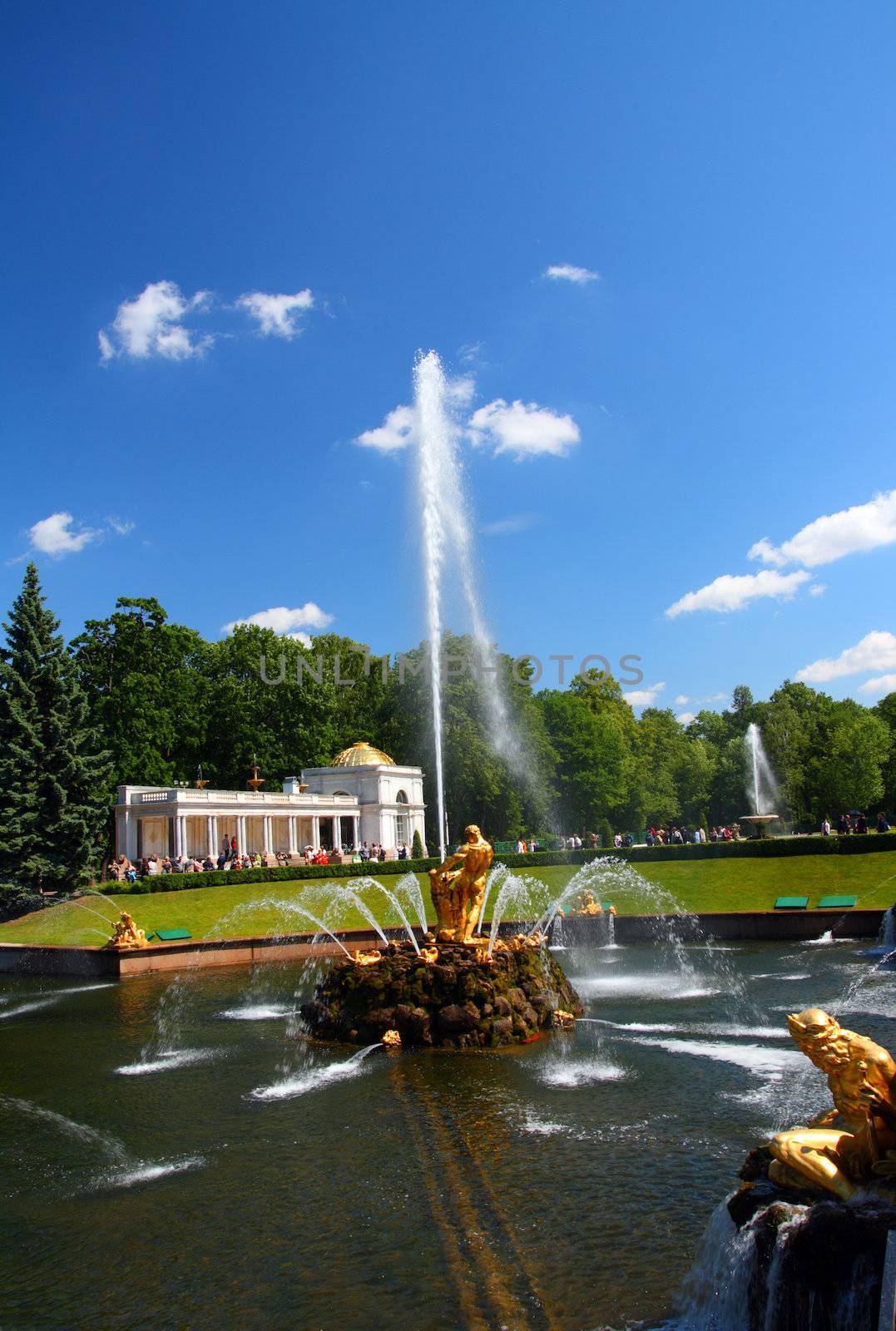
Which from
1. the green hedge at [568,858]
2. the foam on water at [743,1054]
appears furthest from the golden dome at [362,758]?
the foam on water at [743,1054]

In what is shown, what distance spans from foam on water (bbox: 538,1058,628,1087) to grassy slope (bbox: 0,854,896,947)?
16.9 metres

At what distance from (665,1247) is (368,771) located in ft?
170

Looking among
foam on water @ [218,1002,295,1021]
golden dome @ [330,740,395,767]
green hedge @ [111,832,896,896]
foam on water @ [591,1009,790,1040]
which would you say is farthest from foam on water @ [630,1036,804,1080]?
golden dome @ [330,740,395,767]

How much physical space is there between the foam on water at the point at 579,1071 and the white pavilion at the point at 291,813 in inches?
1439

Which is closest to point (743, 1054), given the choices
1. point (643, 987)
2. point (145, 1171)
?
point (643, 987)

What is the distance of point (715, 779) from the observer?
8481cm

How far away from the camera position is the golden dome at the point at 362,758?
194 ft

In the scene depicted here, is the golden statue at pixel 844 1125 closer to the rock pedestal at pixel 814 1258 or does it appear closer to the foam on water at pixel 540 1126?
the rock pedestal at pixel 814 1258

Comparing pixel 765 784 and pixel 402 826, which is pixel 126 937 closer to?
pixel 402 826

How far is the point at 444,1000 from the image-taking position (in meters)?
14.9

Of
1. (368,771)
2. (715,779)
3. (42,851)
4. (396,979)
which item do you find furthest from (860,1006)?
(715,779)

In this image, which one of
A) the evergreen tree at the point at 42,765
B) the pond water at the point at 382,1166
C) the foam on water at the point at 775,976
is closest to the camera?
the pond water at the point at 382,1166

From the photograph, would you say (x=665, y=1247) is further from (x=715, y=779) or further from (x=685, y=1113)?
(x=715, y=779)

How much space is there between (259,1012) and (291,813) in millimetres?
37554
